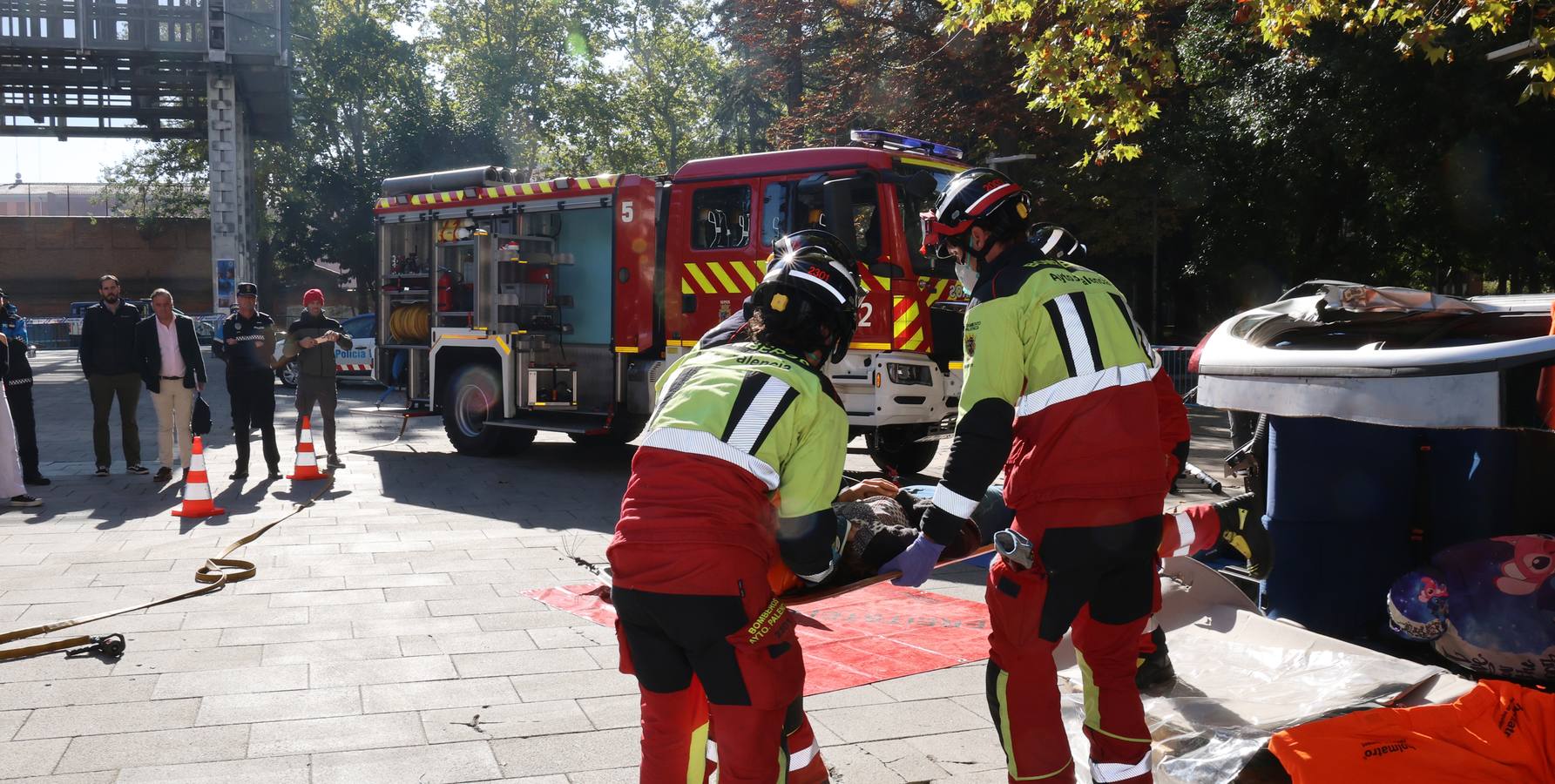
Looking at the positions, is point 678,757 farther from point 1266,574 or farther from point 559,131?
point 559,131

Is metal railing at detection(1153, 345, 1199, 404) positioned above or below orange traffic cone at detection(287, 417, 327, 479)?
above

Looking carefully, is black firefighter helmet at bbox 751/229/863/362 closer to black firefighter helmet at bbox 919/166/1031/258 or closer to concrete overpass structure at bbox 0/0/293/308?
black firefighter helmet at bbox 919/166/1031/258

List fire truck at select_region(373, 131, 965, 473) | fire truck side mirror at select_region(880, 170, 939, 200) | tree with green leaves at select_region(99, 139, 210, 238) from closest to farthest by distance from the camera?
fire truck side mirror at select_region(880, 170, 939, 200) → fire truck at select_region(373, 131, 965, 473) → tree with green leaves at select_region(99, 139, 210, 238)

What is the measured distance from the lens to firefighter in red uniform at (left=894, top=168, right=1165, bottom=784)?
129 inches

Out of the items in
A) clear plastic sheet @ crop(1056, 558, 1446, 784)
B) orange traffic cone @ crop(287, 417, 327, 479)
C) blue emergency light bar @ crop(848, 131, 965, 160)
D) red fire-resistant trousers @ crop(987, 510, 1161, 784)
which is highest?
blue emergency light bar @ crop(848, 131, 965, 160)

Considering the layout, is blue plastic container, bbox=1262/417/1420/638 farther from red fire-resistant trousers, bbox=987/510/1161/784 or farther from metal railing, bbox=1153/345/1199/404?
metal railing, bbox=1153/345/1199/404

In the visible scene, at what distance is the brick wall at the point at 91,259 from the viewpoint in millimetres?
46375

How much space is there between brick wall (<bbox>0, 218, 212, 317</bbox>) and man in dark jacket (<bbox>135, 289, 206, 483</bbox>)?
128 ft

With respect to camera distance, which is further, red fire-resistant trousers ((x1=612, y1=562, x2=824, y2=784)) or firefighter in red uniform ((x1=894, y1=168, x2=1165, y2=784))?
firefighter in red uniform ((x1=894, y1=168, x2=1165, y2=784))

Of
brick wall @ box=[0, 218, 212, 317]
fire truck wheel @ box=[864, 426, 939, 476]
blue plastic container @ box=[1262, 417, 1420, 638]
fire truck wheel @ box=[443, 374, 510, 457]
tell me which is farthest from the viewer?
brick wall @ box=[0, 218, 212, 317]

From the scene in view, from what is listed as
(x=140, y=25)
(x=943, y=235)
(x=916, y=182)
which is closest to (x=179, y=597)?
(x=943, y=235)

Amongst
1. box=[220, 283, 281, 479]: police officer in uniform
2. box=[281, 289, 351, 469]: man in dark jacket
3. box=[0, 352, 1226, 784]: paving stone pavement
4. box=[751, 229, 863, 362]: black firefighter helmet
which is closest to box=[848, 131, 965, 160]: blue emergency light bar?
box=[0, 352, 1226, 784]: paving stone pavement

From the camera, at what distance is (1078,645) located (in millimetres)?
3455

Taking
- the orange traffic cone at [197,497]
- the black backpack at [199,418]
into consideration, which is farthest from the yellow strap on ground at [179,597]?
the black backpack at [199,418]
